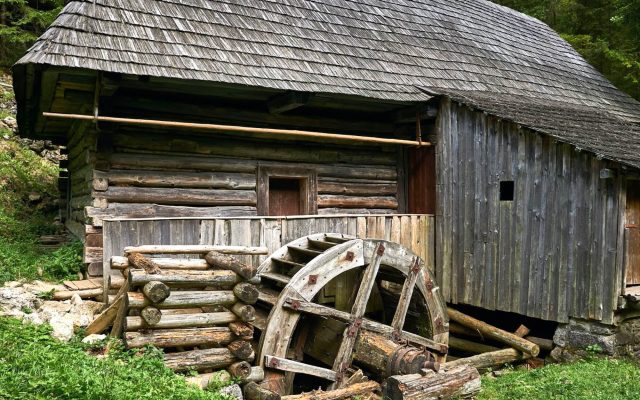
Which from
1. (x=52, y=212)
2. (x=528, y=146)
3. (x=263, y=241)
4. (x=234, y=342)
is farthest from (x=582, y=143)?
(x=52, y=212)

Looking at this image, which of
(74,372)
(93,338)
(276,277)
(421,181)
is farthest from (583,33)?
(74,372)

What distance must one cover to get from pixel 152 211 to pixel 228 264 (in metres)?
2.41

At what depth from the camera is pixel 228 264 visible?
6199 millimetres

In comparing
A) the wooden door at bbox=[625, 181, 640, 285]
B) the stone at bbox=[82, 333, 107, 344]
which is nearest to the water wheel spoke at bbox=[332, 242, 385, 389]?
the stone at bbox=[82, 333, 107, 344]

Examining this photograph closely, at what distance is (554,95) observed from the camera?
39.4ft

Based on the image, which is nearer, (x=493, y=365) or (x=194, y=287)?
(x=194, y=287)

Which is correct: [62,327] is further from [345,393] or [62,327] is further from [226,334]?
[345,393]

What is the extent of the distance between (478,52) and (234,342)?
30.2 ft

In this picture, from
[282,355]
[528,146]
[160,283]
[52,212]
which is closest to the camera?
[160,283]

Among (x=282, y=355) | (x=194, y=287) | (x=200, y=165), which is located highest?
(x=200, y=165)

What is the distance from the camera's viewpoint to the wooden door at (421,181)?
9.83 m

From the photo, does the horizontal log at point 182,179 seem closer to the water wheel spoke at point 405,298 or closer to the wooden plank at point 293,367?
the water wheel spoke at point 405,298

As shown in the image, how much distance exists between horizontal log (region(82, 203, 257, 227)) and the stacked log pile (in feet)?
5.57

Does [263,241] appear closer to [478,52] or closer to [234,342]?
[234,342]
